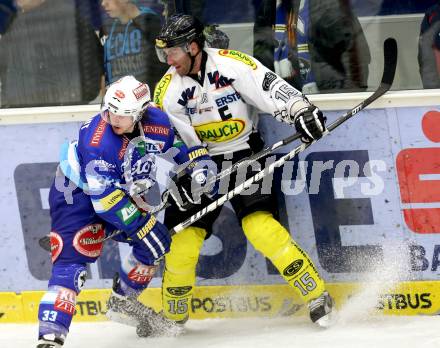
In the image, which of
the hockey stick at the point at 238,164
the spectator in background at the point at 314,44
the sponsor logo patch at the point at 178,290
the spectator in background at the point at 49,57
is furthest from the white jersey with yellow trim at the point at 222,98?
the sponsor logo patch at the point at 178,290

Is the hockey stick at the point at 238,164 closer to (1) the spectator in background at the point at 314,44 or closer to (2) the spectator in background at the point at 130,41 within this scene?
(1) the spectator in background at the point at 314,44

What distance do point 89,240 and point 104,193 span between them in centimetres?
32

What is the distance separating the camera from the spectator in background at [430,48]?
4965mm

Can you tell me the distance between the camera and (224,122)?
5.04 metres

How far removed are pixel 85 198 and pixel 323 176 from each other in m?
1.22

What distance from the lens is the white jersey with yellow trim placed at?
16.1 feet

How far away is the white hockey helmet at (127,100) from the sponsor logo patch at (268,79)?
567 mm

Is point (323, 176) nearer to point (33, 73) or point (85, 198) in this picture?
point (85, 198)

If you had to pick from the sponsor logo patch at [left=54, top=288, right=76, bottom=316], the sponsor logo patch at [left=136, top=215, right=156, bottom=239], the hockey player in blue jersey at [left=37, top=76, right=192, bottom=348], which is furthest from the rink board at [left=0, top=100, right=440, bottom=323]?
the sponsor logo patch at [left=54, top=288, right=76, bottom=316]

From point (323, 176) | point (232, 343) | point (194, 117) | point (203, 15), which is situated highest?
point (203, 15)

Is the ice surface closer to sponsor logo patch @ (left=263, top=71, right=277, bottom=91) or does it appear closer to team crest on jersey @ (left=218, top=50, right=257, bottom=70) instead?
sponsor logo patch @ (left=263, top=71, right=277, bottom=91)

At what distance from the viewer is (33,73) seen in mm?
5574

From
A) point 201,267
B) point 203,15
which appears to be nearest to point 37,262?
point 201,267

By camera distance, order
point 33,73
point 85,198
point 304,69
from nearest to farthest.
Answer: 1. point 85,198
2. point 304,69
3. point 33,73
